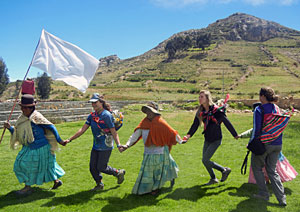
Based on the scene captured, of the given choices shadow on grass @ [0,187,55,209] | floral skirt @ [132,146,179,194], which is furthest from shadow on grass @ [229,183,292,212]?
shadow on grass @ [0,187,55,209]

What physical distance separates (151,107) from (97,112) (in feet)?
3.58

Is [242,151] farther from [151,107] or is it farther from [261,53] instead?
[261,53]

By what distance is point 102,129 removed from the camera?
4.79 metres

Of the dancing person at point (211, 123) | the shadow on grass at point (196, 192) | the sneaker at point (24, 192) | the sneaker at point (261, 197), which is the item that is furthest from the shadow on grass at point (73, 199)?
the sneaker at point (261, 197)

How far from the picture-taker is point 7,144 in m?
10.2

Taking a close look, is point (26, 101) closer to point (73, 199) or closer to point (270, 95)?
point (73, 199)

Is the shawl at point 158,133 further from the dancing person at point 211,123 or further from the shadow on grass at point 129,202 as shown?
the shadow on grass at point 129,202

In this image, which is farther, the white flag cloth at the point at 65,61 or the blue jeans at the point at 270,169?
the white flag cloth at the point at 65,61

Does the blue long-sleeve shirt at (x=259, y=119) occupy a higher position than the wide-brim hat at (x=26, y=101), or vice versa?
the wide-brim hat at (x=26, y=101)

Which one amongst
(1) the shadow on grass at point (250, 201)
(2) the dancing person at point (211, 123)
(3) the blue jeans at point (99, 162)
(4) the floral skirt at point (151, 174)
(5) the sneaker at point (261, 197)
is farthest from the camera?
(2) the dancing person at point (211, 123)

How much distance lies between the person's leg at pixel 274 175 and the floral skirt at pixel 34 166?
395cm

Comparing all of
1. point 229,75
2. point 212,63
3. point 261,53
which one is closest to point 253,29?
point 261,53

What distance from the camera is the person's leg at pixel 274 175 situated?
4.12m

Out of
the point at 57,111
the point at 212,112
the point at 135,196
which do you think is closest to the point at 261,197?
the point at 212,112
